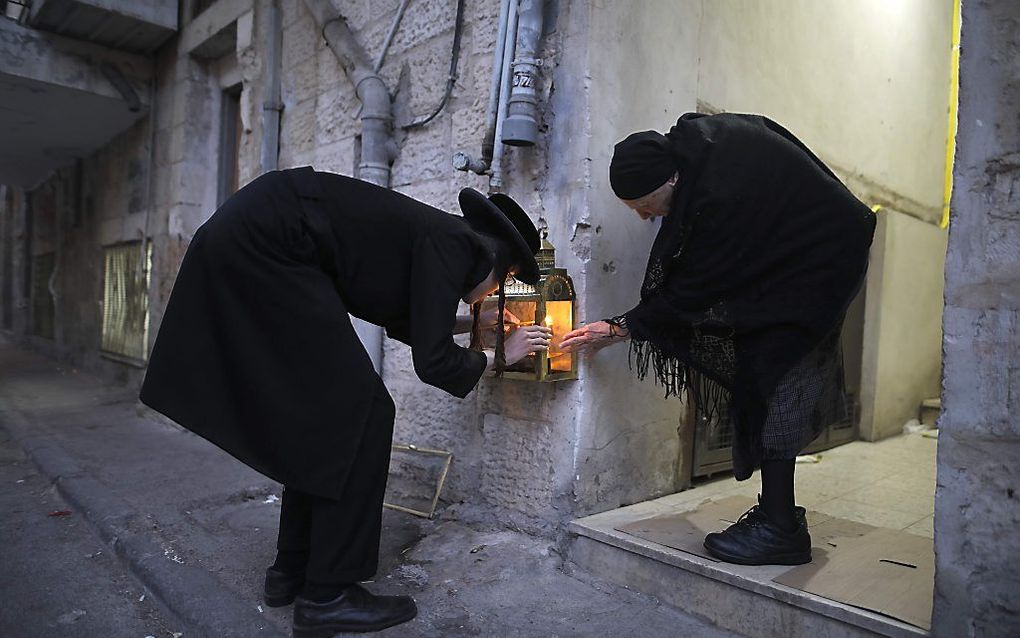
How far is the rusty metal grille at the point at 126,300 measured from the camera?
7199mm

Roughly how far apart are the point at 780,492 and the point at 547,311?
108 cm

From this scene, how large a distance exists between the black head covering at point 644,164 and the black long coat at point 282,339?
0.67 meters

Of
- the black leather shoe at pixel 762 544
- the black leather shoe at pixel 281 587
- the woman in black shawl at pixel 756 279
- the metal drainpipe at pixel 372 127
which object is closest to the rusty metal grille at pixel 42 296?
the metal drainpipe at pixel 372 127

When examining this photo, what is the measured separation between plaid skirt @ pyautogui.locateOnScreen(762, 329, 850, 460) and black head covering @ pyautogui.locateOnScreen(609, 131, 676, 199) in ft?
2.61

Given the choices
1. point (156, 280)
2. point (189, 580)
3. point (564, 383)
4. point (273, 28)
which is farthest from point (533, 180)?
point (156, 280)

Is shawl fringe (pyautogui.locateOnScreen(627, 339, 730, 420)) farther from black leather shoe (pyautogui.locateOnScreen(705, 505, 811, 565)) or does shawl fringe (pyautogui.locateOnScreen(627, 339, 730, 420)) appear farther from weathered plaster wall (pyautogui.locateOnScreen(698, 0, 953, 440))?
weathered plaster wall (pyautogui.locateOnScreen(698, 0, 953, 440))

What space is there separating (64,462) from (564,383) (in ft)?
11.7

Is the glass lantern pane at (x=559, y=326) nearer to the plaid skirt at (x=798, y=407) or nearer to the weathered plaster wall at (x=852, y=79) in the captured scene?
the plaid skirt at (x=798, y=407)

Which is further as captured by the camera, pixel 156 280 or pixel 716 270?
pixel 156 280

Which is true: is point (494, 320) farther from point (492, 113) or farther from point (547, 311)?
point (492, 113)

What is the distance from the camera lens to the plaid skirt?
2.27 m

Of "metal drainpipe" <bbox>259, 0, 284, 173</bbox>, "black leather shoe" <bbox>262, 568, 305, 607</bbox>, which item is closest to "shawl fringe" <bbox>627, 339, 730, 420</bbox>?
"black leather shoe" <bbox>262, 568, 305, 607</bbox>

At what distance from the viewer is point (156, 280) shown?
672cm

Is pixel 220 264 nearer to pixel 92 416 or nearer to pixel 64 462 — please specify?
pixel 64 462
